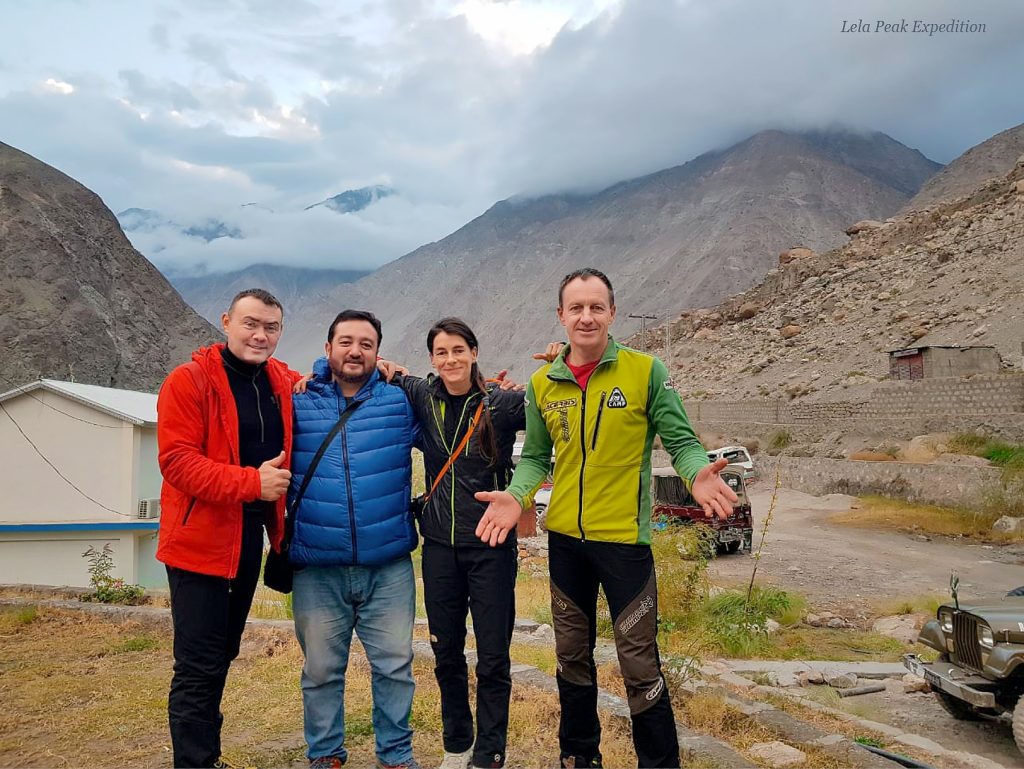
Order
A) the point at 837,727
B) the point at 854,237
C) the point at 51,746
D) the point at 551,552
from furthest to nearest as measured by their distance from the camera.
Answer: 1. the point at 854,237
2. the point at 837,727
3. the point at 51,746
4. the point at 551,552

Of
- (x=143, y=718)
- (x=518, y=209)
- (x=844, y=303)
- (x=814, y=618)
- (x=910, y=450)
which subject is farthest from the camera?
(x=518, y=209)

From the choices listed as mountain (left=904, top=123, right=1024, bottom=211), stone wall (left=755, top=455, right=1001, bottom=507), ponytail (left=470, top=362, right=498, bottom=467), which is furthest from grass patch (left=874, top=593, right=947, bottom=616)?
mountain (left=904, top=123, right=1024, bottom=211)

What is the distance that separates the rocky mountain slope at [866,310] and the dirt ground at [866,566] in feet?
50.5

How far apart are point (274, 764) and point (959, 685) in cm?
452

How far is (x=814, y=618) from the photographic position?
945cm

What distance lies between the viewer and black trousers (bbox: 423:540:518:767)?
2.97 metres

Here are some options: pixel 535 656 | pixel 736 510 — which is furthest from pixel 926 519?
pixel 535 656

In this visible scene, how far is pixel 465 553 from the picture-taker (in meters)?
3.06

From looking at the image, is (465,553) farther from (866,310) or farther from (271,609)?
(866,310)

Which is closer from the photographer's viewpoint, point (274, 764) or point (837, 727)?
point (274, 764)

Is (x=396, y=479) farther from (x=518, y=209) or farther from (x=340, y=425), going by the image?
(x=518, y=209)

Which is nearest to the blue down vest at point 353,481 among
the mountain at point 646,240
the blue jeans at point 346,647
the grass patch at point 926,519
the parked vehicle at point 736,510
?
the blue jeans at point 346,647

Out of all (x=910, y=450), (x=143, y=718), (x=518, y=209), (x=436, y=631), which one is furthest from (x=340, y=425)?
(x=518, y=209)

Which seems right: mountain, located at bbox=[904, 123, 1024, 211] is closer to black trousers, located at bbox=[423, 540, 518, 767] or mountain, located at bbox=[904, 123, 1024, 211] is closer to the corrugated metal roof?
the corrugated metal roof
